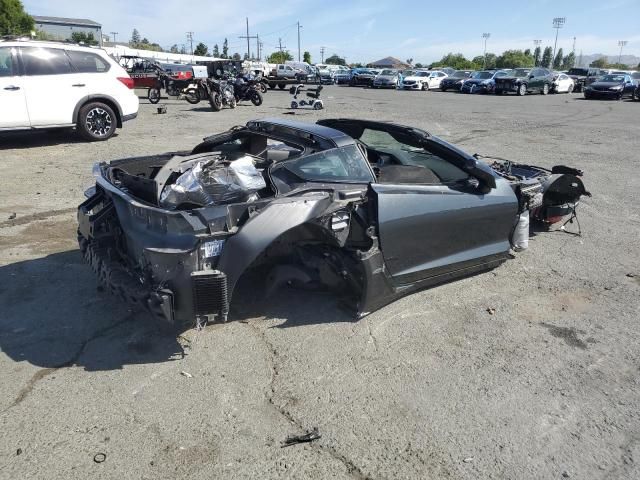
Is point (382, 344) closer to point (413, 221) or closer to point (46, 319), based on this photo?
point (413, 221)

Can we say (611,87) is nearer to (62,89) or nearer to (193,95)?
(193,95)

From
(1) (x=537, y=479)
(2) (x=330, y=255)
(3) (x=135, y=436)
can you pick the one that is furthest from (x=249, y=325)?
(1) (x=537, y=479)

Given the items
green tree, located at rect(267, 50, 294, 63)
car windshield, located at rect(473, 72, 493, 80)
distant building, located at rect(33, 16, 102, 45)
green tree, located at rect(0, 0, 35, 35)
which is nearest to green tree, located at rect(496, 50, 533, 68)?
green tree, located at rect(267, 50, 294, 63)

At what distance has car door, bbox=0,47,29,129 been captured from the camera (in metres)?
9.16

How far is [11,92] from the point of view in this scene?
30.2ft

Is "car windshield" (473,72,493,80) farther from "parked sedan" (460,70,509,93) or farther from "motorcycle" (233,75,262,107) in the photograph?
"motorcycle" (233,75,262,107)

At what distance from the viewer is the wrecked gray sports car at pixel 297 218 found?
311 cm

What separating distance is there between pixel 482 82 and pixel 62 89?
27742 millimetres

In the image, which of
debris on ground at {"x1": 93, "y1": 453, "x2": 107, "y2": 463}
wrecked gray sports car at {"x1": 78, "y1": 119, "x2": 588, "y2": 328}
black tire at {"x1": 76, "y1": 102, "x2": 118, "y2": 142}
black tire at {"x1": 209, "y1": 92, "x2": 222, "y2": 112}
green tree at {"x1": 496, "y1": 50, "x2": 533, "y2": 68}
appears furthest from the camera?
green tree at {"x1": 496, "y1": 50, "x2": 533, "y2": 68}

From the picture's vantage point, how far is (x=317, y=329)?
3.74m

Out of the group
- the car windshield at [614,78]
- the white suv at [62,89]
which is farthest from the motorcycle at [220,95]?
the car windshield at [614,78]

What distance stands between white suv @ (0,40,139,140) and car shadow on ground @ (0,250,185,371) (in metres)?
6.16

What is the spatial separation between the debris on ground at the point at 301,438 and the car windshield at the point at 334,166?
5.67ft

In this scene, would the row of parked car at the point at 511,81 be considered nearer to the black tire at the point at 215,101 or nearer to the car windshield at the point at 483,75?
the car windshield at the point at 483,75
